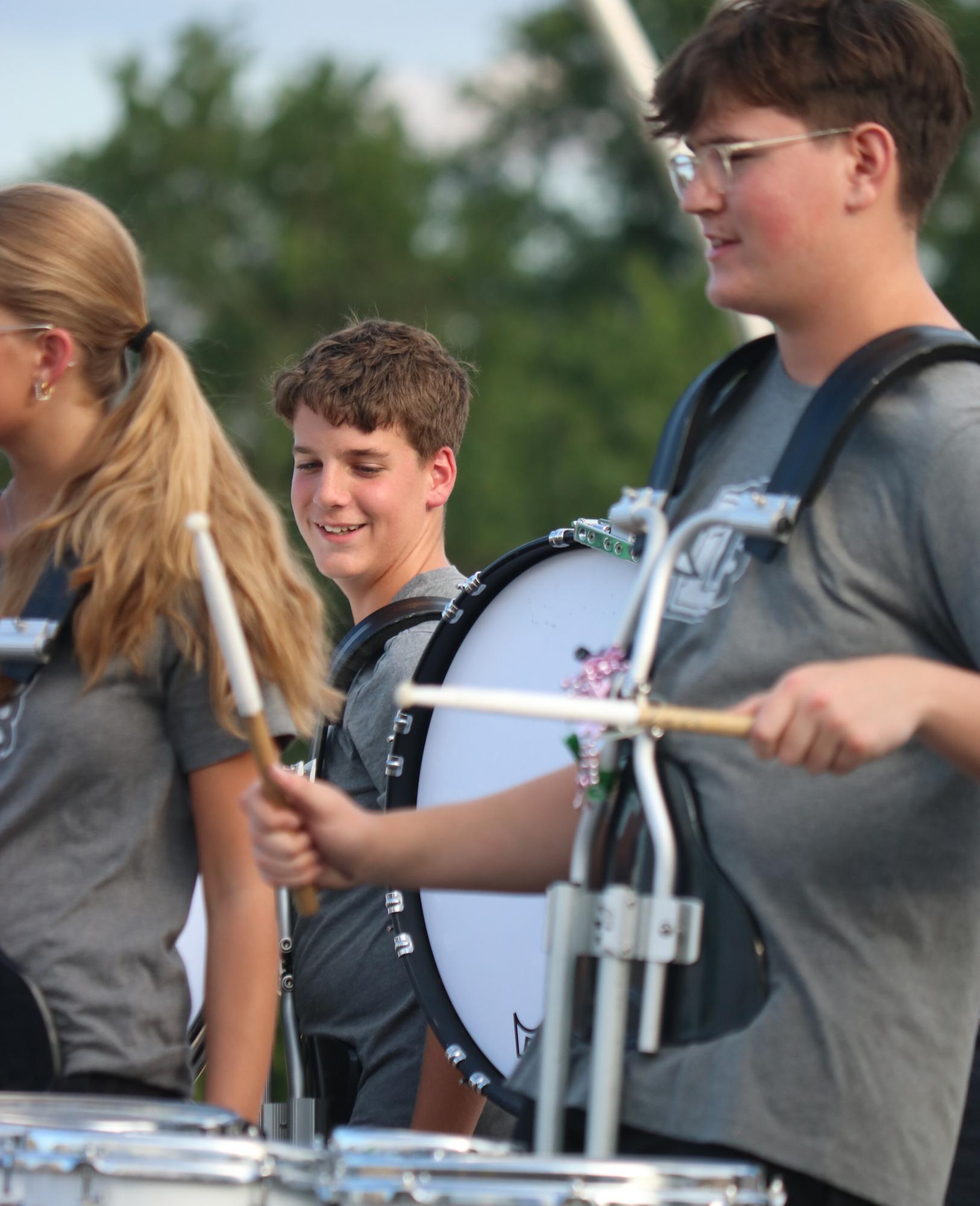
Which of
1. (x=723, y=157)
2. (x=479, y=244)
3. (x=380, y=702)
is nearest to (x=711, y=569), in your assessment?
(x=723, y=157)

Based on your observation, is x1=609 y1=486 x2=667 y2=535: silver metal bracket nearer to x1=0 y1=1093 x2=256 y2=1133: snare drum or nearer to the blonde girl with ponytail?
the blonde girl with ponytail

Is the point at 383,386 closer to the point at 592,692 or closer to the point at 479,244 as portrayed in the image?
the point at 592,692

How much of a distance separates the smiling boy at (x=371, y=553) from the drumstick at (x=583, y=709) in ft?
4.75

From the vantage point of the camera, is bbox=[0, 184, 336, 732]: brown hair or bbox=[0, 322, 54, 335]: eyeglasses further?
bbox=[0, 322, 54, 335]: eyeglasses

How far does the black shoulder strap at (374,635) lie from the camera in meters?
3.42

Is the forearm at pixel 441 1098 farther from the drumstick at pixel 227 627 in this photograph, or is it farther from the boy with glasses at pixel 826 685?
the drumstick at pixel 227 627

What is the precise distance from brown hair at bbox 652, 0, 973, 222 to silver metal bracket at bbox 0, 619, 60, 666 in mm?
994

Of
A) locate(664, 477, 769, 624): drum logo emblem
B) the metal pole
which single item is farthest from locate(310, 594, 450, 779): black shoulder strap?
the metal pole

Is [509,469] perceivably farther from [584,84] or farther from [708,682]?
[708,682]

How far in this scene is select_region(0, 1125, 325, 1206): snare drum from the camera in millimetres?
1713

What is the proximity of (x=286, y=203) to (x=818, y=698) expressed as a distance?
3395 cm

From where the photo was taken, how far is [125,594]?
7.76ft

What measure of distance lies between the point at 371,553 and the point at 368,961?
0.81m

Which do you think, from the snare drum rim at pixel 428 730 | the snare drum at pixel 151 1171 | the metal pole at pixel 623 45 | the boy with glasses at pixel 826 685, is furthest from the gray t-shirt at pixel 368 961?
the metal pole at pixel 623 45
